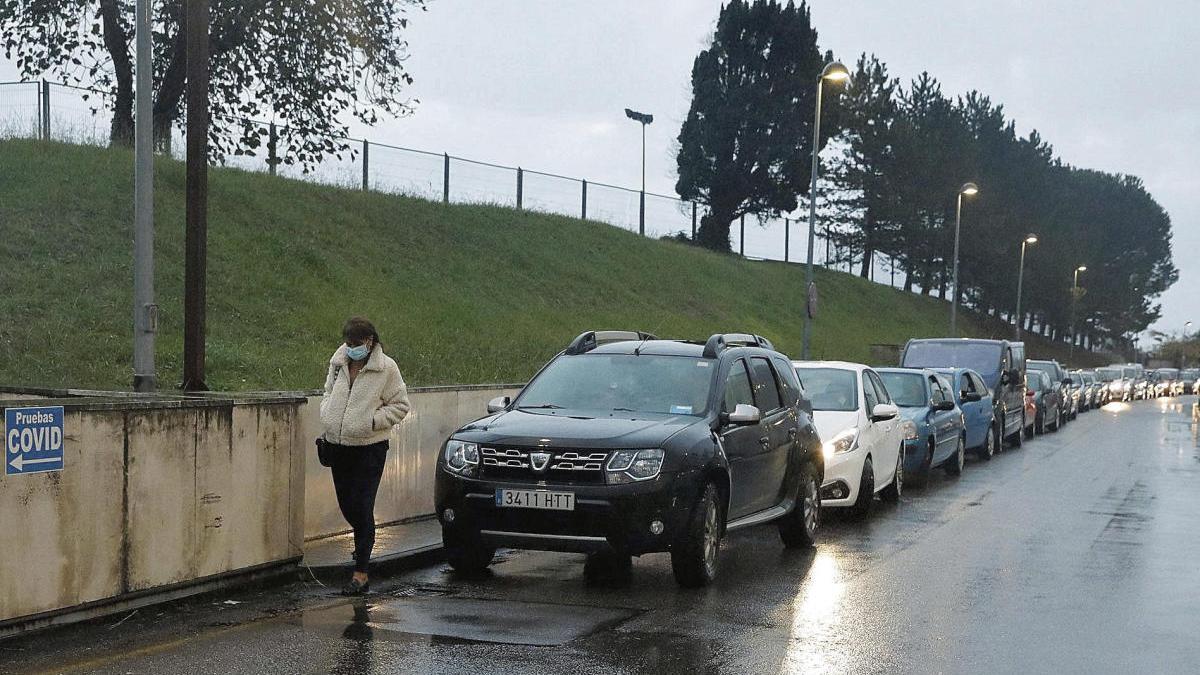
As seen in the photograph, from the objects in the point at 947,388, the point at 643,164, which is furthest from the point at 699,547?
the point at 643,164

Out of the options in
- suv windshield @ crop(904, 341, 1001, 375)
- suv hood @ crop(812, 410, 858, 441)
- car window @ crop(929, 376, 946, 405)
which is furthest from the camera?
suv windshield @ crop(904, 341, 1001, 375)

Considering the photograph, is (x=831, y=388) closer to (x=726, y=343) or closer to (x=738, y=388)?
(x=726, y=343)

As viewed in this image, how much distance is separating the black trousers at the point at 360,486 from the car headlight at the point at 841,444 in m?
6.02

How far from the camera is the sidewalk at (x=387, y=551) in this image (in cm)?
986

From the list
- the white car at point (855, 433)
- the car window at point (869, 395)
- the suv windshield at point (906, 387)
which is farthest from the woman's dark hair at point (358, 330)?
the suv windshield at point (906, 387)

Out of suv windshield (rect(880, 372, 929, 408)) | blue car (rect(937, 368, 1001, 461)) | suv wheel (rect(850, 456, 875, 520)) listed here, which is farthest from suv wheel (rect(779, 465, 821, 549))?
blue car (rect(937, 368, 1001, 461))

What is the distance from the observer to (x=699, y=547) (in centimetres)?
941

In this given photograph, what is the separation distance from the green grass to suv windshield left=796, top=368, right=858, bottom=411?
783cm

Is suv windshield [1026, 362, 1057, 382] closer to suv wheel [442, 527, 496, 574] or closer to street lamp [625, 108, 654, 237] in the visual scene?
street lamp [625, 108, 654, 237]

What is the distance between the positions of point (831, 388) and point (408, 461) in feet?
17.2

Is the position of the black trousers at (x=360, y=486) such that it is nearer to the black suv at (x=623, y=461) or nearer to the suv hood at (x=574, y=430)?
the black suv at (x=623, y=461)

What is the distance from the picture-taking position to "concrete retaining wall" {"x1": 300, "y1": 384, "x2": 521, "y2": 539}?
36.5ft

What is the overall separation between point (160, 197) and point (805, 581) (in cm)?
2023

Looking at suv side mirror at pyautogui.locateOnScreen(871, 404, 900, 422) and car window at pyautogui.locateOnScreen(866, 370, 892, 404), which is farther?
car window at pyautogui.locateOnScreen(866, 370, 892, 404)
